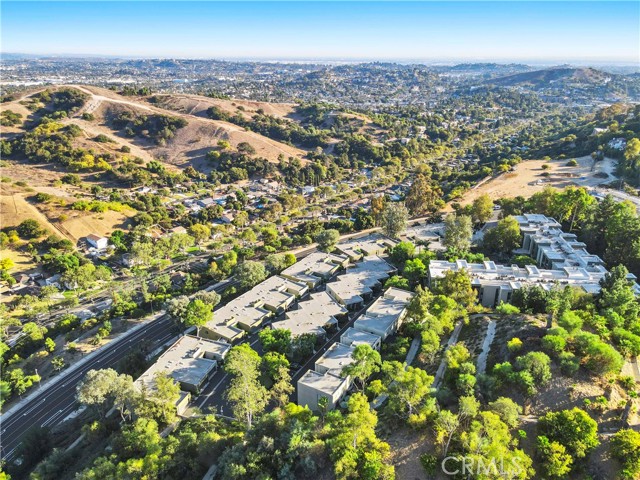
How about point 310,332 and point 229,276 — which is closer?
point 310,332

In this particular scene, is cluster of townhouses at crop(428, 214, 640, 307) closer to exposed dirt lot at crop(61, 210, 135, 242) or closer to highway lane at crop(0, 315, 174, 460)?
highway lane at crop(0, 315, 174, 460)

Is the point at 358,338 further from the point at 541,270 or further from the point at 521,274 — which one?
the point at 541,270

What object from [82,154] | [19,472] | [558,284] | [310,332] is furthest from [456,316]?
[82,154]

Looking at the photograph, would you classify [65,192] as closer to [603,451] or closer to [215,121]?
[215,121]

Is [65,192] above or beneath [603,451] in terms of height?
beneath

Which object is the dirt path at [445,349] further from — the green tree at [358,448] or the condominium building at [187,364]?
the condominium building at [187,364]

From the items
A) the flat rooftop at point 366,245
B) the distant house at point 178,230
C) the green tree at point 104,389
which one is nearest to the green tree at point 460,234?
the flat rooftop at point 366,245
